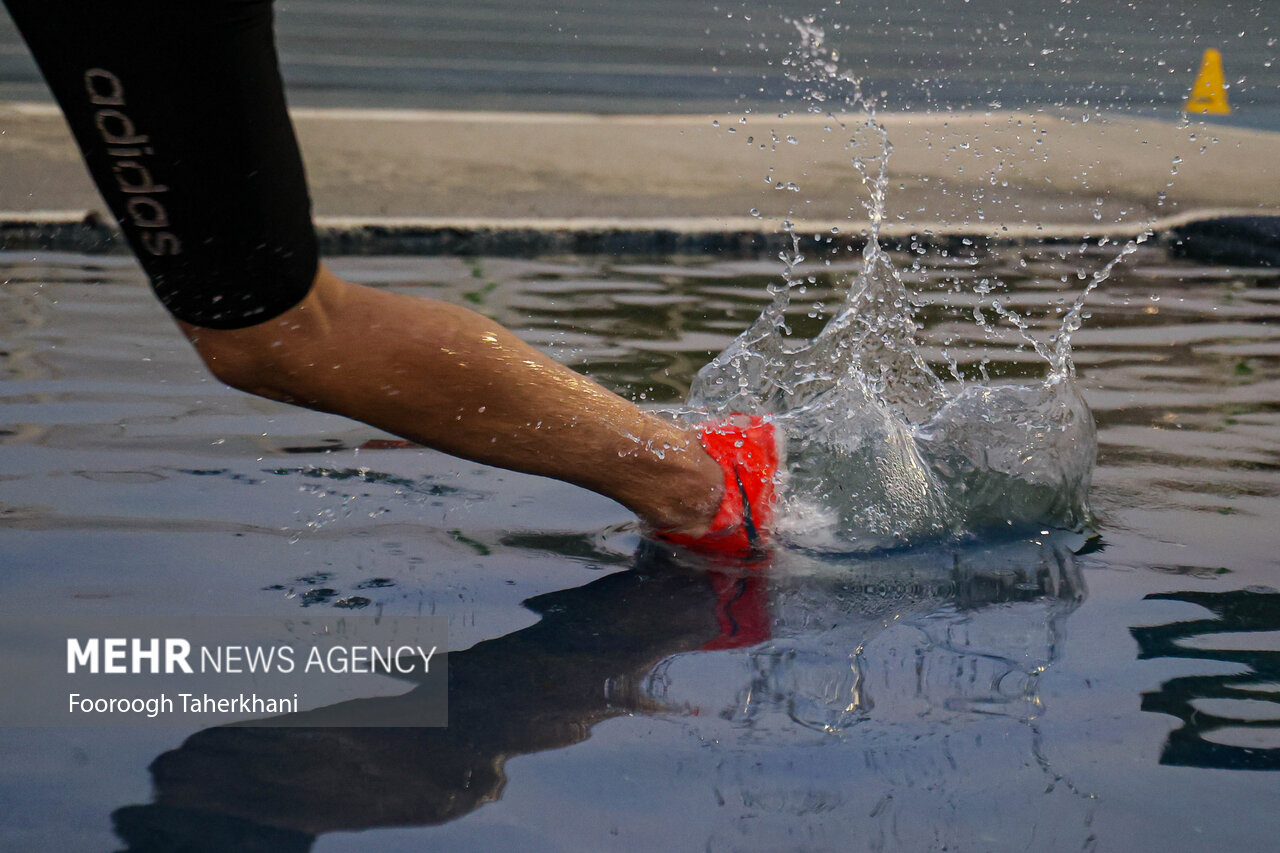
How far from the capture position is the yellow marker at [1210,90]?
902 centimetres

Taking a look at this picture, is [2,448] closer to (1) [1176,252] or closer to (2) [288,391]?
(2) [288,391]

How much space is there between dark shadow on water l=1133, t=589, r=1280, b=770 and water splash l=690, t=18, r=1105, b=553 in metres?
0.34

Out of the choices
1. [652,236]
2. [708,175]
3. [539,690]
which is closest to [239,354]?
[539,690]

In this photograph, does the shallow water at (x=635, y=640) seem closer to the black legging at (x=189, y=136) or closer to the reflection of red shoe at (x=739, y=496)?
the reflection of red shoe at (x=739, y=496)

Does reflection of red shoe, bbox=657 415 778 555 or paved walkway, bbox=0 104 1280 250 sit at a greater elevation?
paved walkway, bbox=0 104 1280 250

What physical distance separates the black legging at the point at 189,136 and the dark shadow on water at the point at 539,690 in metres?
0.54

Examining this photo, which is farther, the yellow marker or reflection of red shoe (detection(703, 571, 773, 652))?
the yellow marker

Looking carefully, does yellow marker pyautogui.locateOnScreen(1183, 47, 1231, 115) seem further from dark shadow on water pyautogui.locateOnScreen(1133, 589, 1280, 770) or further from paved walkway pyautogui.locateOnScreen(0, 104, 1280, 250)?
dark shadow on water pyautogui.locateOnScreen(1133, 589, 1280, 770)

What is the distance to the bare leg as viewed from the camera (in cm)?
191

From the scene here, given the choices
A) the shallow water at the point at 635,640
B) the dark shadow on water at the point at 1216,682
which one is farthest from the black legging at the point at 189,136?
the dark shadow on water at the point at 1216,682

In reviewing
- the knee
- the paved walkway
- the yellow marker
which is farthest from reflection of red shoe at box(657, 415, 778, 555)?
the yellow marker

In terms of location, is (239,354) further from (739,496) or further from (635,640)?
(739,496)

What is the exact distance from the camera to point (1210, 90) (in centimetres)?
944

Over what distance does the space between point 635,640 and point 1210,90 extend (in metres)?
8.70
